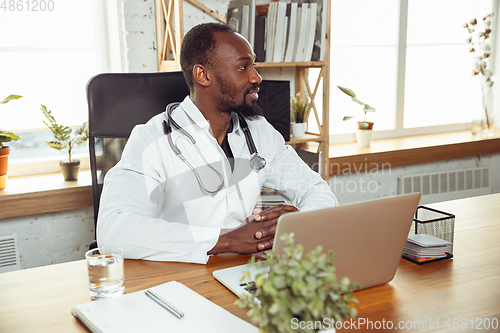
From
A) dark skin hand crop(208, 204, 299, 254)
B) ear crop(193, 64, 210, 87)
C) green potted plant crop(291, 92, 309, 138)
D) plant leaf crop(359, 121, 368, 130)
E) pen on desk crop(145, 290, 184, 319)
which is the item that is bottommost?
pen on desk crop(145, 290, 184, 319)

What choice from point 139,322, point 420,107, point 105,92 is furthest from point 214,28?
point 420,107

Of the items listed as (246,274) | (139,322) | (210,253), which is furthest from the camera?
(210,253)

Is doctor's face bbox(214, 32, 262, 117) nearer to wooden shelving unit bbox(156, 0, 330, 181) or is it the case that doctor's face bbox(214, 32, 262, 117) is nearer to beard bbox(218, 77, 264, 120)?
beard bbox(218, 77, 264, 120)

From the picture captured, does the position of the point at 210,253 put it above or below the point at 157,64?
below

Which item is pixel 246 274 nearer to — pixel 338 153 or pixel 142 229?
pixel 142 229

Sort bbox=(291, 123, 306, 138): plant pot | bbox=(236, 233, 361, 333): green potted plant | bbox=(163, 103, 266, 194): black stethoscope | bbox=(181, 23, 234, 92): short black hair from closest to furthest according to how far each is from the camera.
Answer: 1. bbox=(236, 233, 361, 333): green potted plant
2. bbox=(163, 103, 266, 194): black stethoscope
3. bbox=(181, 23, 234, 92): short black hair
4. bbox=(291, 123, 306, 138): plant pot

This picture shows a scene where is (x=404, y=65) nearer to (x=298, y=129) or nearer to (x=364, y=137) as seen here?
(x=364, y=137)

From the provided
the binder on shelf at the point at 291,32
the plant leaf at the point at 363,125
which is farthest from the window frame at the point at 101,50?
the plant leaf at the point at 363,125

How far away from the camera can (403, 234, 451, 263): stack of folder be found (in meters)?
1.04

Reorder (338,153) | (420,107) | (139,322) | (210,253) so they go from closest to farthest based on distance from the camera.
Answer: (139,322) < (210,253) < (338,153) < (420,107)

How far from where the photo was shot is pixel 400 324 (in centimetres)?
77

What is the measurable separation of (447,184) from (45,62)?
2651 mm

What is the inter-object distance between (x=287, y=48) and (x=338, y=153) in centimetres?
77

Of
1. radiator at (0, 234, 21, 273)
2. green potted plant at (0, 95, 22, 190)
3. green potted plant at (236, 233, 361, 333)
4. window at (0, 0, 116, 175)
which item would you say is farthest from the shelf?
green potted plant at (236, 233, 361, 333)
